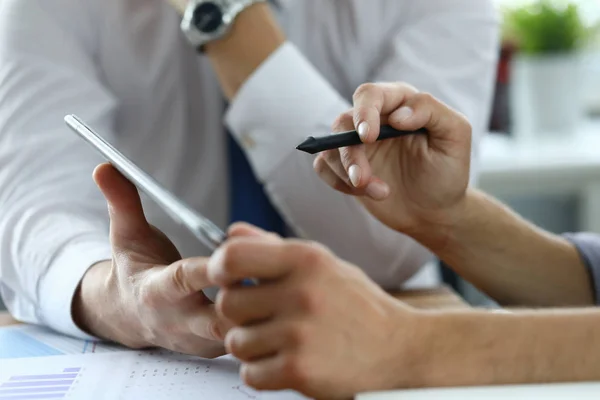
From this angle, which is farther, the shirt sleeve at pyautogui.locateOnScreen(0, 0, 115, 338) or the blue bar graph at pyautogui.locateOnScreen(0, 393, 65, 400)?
the shirt sleeve at pyautogui.locateOnScreen(0, 0, 115, 338)

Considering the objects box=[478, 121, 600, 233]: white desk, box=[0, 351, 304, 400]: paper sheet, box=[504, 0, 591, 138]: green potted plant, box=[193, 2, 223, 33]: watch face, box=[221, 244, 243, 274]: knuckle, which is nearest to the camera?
box=[221, 244, 243, 274]: knuckle

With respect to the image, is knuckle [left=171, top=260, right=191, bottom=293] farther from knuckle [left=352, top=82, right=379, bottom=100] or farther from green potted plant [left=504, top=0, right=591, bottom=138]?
green potted plant [left=504, top=0, right=591, bottom=138]

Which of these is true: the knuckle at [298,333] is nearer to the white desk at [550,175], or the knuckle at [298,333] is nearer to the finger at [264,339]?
the finger at [264,339]

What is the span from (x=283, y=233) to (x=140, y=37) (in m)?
0.30

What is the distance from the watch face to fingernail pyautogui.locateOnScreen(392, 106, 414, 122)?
30 centimetres

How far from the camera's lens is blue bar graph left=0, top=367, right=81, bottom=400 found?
0.50m

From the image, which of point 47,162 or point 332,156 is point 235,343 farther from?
point 47,162

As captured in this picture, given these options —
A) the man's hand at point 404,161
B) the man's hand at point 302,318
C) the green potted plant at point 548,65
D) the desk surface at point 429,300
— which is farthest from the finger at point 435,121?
the green potted plant at point 548,65

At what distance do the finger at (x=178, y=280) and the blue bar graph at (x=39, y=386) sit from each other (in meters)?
0.09

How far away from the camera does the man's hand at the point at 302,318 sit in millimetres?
393

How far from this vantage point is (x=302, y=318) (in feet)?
1.31

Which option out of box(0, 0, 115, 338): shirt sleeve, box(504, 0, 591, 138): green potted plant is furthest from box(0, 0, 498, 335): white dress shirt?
box(504, 0, 591, 138): green potted plant

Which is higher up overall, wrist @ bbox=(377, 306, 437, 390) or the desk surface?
wrist @ bbox=(377, 306, 437, 390)

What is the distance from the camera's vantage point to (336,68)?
1.00 m
